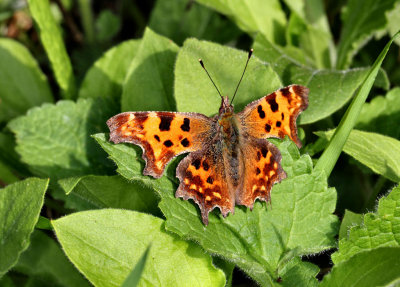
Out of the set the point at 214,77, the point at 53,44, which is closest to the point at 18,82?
the point at 53,44

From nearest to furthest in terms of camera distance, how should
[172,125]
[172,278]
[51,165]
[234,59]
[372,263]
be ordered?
1. [372,263]
2. [172,278]
3. [172,125]
4. [234,59]
5. [51,165]

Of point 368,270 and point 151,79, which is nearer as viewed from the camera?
point 368,270

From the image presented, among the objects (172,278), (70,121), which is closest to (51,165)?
(70,121)

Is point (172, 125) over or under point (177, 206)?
over

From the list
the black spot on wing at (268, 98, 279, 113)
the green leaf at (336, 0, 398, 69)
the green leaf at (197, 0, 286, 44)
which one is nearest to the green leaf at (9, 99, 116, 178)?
the green leaf at (197, 0, 286, 44)

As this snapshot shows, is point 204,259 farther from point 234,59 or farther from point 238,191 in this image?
point 234,59

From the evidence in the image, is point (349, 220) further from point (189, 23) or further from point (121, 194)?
point (189, 23)

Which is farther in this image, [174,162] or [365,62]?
[365,62]

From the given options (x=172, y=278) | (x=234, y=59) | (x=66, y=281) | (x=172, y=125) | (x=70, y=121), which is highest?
(x=234, y=59)
